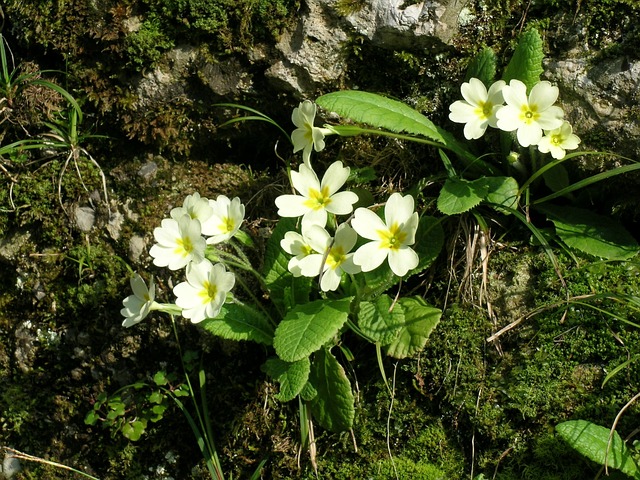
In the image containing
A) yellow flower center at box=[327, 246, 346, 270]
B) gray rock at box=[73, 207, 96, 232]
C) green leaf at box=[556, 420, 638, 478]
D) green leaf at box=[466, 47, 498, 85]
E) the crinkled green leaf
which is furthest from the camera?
gray rock at box=[73, 207, 96, 232]

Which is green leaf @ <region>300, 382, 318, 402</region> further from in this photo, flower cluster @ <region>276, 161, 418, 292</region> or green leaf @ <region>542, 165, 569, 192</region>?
green leaf @ <region>542, 165, 569, 192</region>

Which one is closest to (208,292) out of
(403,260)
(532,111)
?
(403,260)

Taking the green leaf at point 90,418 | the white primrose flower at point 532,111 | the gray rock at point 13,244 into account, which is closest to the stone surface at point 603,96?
the white primrose flower at point 532,111

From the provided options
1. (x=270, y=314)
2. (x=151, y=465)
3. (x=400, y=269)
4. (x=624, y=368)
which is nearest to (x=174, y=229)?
(x=270, y=314)

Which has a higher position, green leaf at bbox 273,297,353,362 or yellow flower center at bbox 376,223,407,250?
yellow flower center at bbox 376,223,407,250

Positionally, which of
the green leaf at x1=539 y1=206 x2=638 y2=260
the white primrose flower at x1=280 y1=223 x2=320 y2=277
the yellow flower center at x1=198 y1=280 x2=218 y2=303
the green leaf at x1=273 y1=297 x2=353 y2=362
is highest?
the white primrose flower at x1=280 y1=223 x2=320 y2=277

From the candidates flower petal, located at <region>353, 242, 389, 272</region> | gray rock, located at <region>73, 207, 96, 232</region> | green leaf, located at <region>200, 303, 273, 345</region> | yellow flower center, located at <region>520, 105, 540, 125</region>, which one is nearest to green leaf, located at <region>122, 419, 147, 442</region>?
green leaf, located at <region>200, 303, 273, 345</region>

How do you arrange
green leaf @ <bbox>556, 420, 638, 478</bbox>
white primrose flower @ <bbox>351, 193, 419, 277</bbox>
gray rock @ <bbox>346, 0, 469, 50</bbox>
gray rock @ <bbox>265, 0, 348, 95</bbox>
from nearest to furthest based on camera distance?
green leaf @ <bbox>556, 420, 638, 478</bbox> < white primrose flower @ <bbox>351, 193, 419, 277</bbox> < gray rock @ <bbox>346, 0, 469, 50</bbox> < gray rock @ <bbox>265, 0, 348, 95</bbox>
